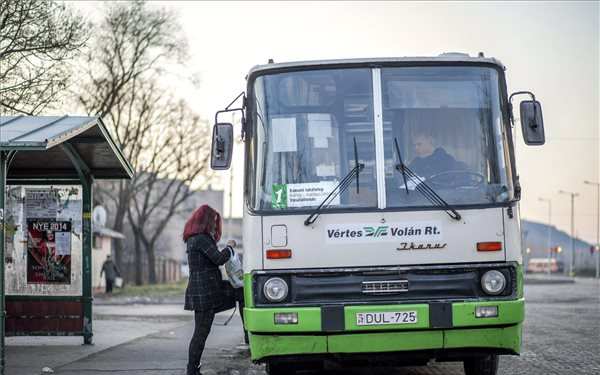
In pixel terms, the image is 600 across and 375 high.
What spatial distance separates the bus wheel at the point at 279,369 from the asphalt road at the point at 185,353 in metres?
1.78

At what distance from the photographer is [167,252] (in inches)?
4697

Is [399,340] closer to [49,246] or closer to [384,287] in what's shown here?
[384,287]

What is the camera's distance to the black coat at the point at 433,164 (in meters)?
9.82

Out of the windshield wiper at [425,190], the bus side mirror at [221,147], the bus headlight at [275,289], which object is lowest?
the bus headlight at [275,289]

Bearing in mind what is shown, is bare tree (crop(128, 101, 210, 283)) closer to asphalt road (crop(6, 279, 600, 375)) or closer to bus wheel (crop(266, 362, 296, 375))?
asphalt road (crop(6, 279, 600, 375))

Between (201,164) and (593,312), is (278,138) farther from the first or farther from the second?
(201,164)

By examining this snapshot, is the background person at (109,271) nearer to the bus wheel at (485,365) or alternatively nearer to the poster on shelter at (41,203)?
the poster on shelter at (41,203)

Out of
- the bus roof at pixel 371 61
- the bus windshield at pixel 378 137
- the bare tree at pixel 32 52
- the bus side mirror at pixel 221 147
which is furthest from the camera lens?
the bare tree at pixel 32 52

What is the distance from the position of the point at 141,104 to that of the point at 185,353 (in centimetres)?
3768

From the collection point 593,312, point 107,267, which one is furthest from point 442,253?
point 107,267

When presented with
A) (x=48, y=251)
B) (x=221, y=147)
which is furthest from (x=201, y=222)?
(x=48, y=251)

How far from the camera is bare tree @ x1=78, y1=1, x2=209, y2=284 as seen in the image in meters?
46.7

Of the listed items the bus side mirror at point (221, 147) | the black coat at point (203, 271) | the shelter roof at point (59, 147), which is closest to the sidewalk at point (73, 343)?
the black coat at point (203, 271)

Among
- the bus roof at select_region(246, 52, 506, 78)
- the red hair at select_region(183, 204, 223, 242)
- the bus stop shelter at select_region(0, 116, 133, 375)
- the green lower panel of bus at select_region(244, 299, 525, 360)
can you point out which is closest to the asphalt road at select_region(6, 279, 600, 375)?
the bus stop shelter at select_region(0, 116, 133, 375)
